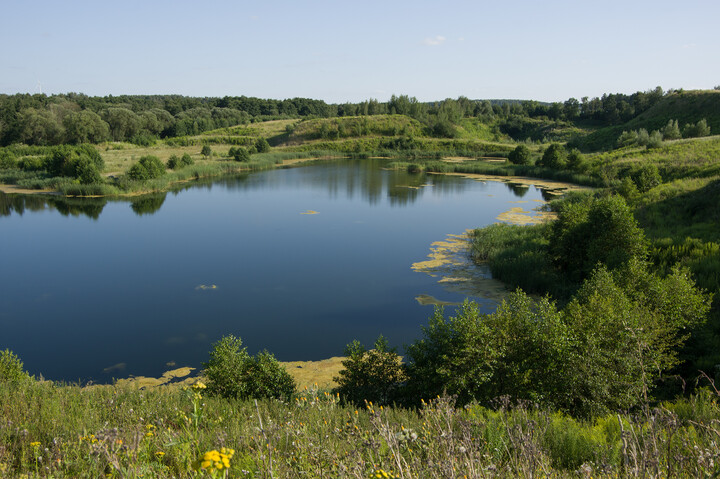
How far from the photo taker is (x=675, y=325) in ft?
29.3

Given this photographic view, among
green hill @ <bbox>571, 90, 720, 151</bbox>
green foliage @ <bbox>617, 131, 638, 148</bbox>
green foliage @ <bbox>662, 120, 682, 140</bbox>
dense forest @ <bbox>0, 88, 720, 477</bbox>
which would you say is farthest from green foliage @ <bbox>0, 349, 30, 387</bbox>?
green hill @ <bbox>571, 90, 720, 151</bbox>

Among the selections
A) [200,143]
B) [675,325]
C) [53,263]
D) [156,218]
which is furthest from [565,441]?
[200,143]

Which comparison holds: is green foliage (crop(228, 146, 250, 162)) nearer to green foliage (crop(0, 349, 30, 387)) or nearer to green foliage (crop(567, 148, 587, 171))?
green foliage (crop(567, 148, 587, 171))

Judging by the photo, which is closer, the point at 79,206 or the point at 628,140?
the point at 79,206

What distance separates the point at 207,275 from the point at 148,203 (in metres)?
18.9

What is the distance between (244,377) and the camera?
8.50 m

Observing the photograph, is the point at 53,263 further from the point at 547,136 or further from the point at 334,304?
the point at 547,136

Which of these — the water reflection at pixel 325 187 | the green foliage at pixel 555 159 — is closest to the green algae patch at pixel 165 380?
the water reflection at pixel 325 187

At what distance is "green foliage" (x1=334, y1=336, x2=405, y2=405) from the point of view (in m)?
8.28

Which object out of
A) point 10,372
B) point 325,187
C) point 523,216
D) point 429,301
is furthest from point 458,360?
point 325,187

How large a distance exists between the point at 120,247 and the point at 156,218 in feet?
22.2

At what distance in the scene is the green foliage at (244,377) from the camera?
8.25 m

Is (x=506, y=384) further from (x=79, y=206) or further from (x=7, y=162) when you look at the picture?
(x=7, y=162)

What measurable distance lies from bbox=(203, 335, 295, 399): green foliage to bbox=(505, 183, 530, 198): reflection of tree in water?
3254cm
